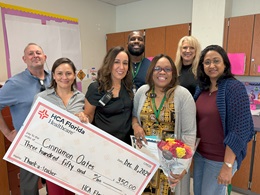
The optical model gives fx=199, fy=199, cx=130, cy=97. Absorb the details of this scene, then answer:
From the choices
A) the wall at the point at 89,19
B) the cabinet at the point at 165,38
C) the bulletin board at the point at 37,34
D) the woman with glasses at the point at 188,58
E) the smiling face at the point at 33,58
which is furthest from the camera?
the wall at the point at 89,19

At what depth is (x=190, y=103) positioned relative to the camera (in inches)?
53.5

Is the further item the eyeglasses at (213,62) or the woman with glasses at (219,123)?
the eyeglasses at (213,62)

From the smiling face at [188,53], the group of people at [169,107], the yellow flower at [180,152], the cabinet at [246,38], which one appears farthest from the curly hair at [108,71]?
the cabinet at [246,38]

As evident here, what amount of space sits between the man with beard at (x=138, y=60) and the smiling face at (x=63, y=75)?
699 millimetres

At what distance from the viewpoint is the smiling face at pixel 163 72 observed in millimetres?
1427

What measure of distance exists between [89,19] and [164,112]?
322 cm

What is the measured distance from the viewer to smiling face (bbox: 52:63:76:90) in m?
1.51

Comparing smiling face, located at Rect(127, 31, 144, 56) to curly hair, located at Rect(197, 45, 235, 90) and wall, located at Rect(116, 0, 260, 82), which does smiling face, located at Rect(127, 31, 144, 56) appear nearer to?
curly hair, located at Rect(197, 45, 235, 90)

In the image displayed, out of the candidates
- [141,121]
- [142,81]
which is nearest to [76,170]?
[141,121]

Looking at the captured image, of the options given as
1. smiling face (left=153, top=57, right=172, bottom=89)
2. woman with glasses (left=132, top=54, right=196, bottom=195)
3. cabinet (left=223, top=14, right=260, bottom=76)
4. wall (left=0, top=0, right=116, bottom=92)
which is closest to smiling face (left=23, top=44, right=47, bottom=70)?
woman with glasses (left=132, top=54, right=196, bottom=195)

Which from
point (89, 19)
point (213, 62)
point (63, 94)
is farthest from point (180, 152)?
point (89, 19)

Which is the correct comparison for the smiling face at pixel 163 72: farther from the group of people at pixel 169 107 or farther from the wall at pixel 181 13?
the wall at pixel 181 13

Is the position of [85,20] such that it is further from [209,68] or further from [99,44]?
[209,68]

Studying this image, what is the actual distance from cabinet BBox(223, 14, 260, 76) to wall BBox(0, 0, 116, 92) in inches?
97.4
